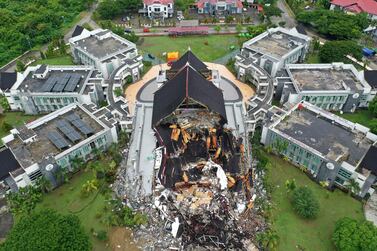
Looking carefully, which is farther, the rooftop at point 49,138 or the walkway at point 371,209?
the rooftop at point 49,138

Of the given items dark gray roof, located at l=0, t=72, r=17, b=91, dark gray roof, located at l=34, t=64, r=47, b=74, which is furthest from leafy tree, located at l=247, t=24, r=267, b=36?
dark gray roof, located at l=0, t=72, r=17, b=91

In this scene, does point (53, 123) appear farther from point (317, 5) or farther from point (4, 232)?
point (317, 5)

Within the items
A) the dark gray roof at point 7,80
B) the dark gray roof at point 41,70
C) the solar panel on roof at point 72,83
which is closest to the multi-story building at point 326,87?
the solar panel on roof at point 72,83

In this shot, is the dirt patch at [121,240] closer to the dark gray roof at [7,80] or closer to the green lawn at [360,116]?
the dark gray roof at [7,80]

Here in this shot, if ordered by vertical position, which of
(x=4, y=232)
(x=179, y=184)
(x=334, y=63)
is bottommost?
(x=4, y=232)

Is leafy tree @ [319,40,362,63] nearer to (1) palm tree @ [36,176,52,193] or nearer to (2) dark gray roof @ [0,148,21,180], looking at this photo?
(1) palm tree @ [36,176,52,193]

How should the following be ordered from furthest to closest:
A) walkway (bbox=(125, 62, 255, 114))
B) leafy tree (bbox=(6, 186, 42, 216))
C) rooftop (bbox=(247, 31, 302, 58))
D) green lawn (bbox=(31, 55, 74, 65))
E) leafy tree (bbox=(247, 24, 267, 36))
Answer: leafy tree (bbox=(247, 24, 267, 36))
green lawn (bbox=(31, 55, 74, 65))
rooftop (bbox=(247, 31, 302, 58))
walkway (bbox=(125, 62, 255, 114))
leafy tree (bbox=(6, 186, 42, 216))

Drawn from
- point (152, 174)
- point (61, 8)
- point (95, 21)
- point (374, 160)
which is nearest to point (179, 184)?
point (152, 174)
